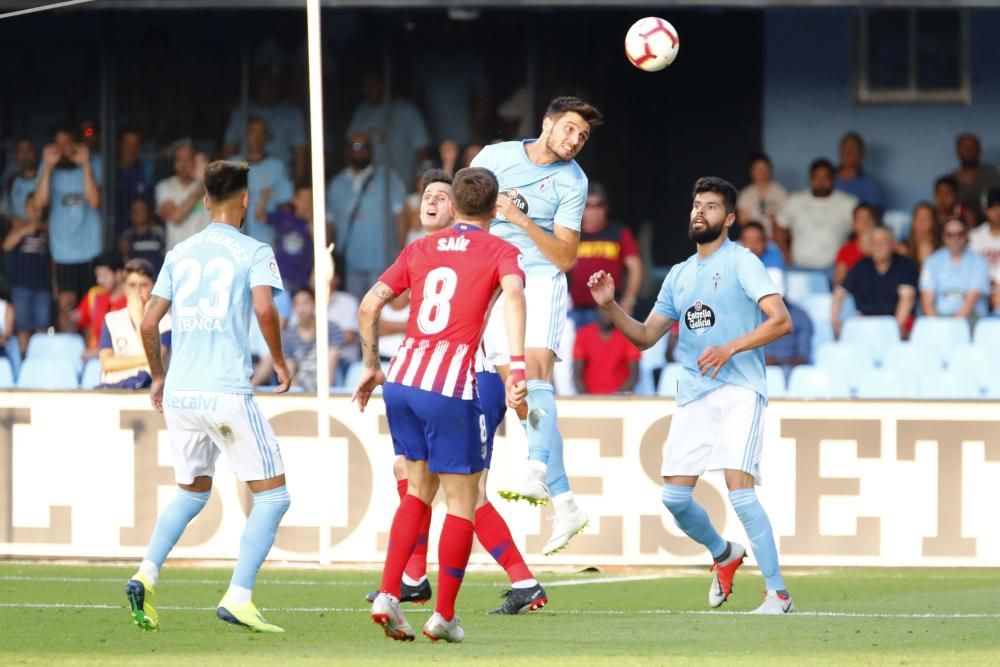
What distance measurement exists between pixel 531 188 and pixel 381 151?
8.16m

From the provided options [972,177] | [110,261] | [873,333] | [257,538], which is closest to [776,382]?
[873,333]

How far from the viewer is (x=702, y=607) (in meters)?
9.32

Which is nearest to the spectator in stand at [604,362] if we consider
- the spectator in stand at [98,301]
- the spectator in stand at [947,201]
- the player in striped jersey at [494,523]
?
the spectator in stand at [947,201]

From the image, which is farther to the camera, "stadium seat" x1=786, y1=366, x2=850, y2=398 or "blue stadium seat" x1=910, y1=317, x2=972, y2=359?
"blue stadium seat" x1=910, y1=317, x2=972, y2=359

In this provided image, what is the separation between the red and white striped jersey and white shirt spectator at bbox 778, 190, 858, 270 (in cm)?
905

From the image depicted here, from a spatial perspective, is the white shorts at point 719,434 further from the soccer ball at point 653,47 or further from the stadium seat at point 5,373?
the stadium seat at point 5,373

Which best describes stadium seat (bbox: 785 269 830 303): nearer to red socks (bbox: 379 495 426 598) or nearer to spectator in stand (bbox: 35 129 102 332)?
spectator in stand (bbox: 35 129 102 332)

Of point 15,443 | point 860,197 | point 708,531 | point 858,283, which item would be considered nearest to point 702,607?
point 708,531

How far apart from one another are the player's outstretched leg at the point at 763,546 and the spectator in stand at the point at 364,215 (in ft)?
26.1

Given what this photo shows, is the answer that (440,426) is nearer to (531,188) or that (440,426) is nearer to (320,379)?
(531,188)

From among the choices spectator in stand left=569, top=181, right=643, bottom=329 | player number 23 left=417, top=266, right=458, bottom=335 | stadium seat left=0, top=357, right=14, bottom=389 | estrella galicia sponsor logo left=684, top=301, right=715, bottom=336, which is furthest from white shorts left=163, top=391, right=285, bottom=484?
spectator in stand left=569, top=181, right=643, bottom=329

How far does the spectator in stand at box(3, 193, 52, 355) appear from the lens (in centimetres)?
1623

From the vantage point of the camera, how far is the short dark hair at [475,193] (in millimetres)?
7223

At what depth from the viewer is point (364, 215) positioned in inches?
655
